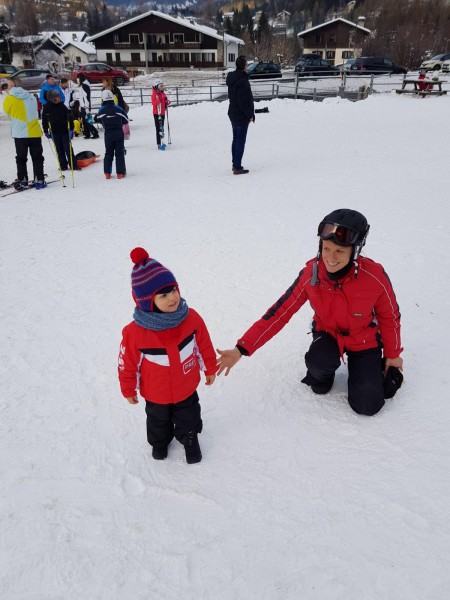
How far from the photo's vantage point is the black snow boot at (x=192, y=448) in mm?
2355

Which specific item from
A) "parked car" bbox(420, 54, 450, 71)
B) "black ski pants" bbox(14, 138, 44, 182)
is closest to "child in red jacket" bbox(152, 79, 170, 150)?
"black ski pants" bbox(14, 138, 44, 182)

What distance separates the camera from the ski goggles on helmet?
222cm

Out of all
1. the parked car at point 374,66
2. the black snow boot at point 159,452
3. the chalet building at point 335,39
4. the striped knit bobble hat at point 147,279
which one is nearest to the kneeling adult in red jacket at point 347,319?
the black snow boot at point 159,452

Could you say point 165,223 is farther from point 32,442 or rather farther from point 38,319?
point 32,442

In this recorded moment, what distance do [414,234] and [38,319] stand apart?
448cm

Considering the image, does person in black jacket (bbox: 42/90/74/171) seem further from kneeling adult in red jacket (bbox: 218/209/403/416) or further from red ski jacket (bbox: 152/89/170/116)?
kneeling adult in red jacket (bbox: 218/209/403/416)

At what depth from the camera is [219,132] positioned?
43.6 ft

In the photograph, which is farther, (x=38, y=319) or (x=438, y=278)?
(x=438, y=278)

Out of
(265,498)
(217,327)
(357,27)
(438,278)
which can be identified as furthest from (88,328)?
(357,27)

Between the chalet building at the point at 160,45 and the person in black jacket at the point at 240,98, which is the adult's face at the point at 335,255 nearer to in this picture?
the person in black jacket at the point at 240,98

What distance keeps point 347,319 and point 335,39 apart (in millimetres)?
65085

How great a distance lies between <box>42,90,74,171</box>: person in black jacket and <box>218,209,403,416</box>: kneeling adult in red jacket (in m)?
7.13

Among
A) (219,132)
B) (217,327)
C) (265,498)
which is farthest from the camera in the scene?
(219,132)

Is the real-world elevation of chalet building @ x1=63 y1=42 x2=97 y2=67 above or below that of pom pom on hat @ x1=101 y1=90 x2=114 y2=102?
above
